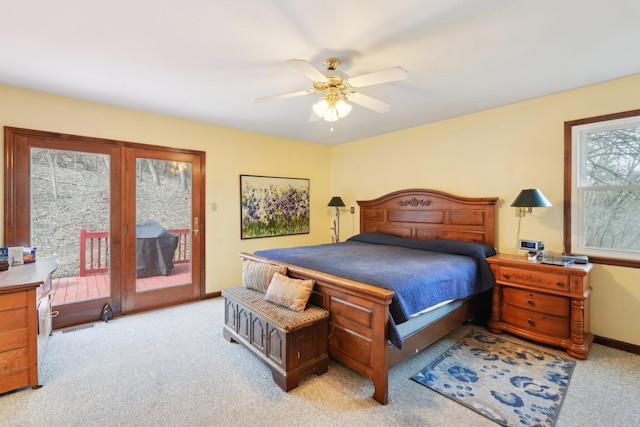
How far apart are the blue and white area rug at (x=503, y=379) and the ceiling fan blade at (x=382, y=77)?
2272mm

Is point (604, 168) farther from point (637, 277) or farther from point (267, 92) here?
point (267, 92)

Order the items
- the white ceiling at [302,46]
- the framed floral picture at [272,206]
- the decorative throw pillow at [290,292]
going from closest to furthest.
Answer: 1. the white ceiling at [302,46]
2. the decorative throw pillow at [290,292]
3. the framed floral picture at [272,206]

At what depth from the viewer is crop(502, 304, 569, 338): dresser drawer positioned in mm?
2668

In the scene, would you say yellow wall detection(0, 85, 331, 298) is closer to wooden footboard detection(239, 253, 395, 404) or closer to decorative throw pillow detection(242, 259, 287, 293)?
decorative throw pillow detection(242, 259, 287, 293)

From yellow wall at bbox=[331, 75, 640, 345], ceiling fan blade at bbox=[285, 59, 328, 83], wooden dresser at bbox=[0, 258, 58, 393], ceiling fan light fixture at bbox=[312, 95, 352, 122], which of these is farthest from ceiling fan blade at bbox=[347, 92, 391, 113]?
wooden dresser at bbox=[0, 258, 58, 393]

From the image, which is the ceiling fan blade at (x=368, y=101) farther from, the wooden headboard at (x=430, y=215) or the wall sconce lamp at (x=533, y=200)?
the wooden headboard at (x=430, y=215)

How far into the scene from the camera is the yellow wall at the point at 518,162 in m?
2.75

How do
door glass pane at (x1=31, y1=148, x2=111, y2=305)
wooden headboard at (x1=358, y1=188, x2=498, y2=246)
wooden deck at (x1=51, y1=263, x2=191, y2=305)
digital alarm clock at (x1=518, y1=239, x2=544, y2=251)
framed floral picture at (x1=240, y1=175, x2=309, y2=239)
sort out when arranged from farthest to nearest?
framed floral picture at (x1=240, y1=175, x2=309, y2=239) < wooden headboard at (x1=358, y1=188, x2=498, y2=246) < wooden deck at (x1=51, y1=263, x2=191, y2=305) < door glass pane at (x1=31, y1=148, x2=111, y2=305) < digital alarm clock at (x1=518, y1=239, x2=544, y2=251)

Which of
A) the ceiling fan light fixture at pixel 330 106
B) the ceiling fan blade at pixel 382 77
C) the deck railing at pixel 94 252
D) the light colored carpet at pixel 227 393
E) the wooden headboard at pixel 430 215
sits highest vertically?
the ceiling fan blade at pixel 382 77

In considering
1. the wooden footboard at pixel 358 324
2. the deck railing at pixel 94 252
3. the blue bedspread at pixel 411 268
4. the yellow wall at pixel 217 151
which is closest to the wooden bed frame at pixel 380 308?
the wooden footboard at pixel 358 324

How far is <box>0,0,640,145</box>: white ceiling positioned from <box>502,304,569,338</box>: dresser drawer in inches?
89.0

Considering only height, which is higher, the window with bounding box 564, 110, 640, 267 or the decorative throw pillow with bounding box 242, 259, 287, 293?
the window with bounding box 564, 110, 640, 267

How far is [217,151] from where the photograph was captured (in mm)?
4262

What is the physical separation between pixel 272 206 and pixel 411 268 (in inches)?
114
